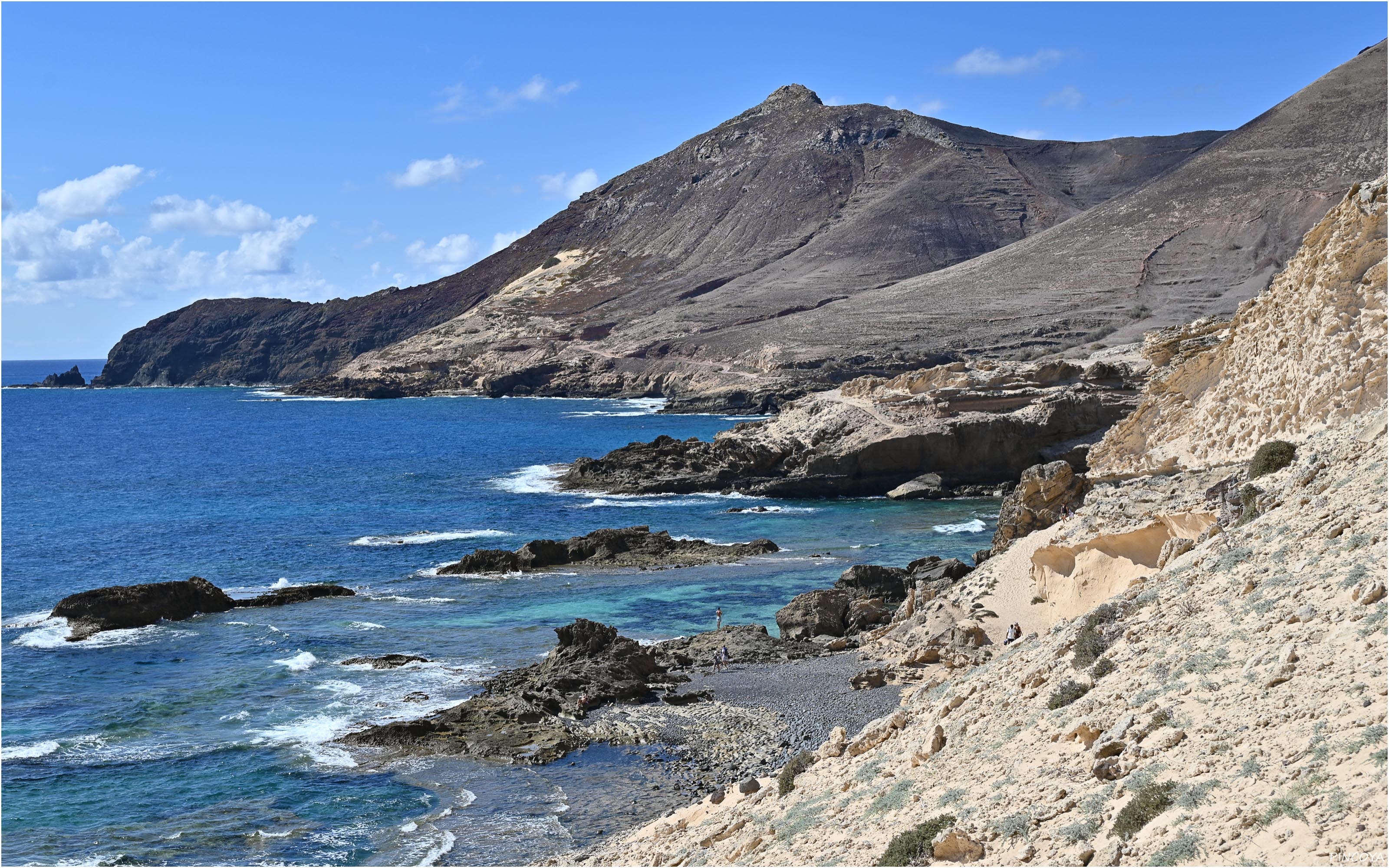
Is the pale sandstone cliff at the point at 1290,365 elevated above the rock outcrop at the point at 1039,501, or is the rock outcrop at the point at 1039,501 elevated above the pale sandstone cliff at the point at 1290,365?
the pale sandstone cliff at the point at 1290,365

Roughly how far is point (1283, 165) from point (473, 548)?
356 feet

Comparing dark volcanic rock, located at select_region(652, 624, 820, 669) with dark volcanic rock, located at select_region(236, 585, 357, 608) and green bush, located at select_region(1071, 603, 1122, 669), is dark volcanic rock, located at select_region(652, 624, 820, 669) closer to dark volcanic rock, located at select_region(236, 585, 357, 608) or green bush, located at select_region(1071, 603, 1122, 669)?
dark volcanic rock, located at select_region(236, 585, 357, 608)

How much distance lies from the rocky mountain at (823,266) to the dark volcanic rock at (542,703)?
2986 inches

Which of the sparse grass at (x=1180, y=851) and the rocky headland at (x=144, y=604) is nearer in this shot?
the sparse grass at (x=1180, y=851)

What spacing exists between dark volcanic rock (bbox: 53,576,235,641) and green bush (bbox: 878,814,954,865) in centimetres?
2681

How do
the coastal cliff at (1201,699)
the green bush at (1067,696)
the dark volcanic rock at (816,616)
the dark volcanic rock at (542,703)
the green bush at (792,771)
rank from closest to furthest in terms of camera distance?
the coastal cliff at (1201,699)
the green bush at (1067,696)
the green bush at (792,771)
the dark volcanic rock at (542,703)
the dark volcanic rock at (816,616)

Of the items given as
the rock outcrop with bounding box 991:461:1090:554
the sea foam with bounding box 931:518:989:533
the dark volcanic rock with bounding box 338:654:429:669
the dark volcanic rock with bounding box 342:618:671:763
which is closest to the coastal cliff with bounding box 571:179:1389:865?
the dark volcanic rock with bounding box 342:618:671:763

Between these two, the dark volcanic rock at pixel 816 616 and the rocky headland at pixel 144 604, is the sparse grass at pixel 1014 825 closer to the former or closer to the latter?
the dark volcanic rock at pixel 816 616

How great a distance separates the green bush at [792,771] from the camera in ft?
39.3

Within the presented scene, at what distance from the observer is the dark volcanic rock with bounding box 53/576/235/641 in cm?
3045

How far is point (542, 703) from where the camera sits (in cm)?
2158

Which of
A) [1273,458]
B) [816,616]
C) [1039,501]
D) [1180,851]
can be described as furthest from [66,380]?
[1180,851]

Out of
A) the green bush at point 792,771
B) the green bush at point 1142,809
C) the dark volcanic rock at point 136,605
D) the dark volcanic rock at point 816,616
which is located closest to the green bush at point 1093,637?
the green bush at point 792,771

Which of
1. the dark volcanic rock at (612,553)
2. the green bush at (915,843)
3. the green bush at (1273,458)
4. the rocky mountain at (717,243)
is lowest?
the dark volcanic rock at (612,553)
